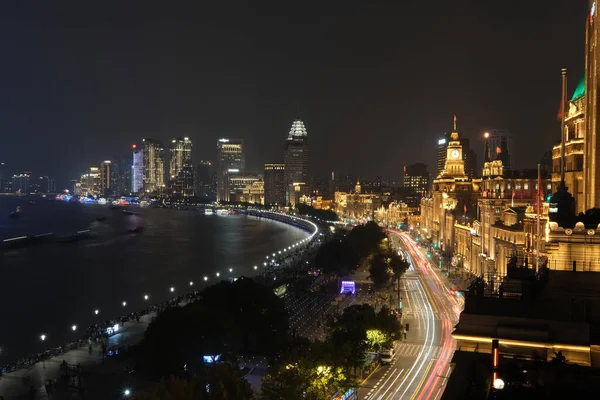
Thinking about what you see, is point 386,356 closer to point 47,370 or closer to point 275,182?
point 47,370

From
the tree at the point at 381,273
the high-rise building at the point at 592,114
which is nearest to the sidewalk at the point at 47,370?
the tree at the point at 381,273

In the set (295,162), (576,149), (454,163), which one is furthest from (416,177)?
(576,149)

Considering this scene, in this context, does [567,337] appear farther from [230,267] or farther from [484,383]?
[230,267]

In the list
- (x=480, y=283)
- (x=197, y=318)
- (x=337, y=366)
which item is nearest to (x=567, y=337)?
(x=480, y=283)

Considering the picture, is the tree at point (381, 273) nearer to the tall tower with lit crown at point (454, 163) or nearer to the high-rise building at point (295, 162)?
the tall tower with lit crown at point (454, 163)

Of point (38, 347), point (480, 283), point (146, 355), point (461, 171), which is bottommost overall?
point (38, 347)

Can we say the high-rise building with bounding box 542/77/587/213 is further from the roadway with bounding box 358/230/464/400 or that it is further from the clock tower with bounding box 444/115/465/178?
the clock tower with bounding box 444/115/465/178

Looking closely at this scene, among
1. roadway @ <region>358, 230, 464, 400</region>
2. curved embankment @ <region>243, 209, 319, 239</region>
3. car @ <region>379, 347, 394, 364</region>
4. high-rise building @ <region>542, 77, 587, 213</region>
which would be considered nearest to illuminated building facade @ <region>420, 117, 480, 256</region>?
roadway @ <region>358, 230, 464, 400</region>
